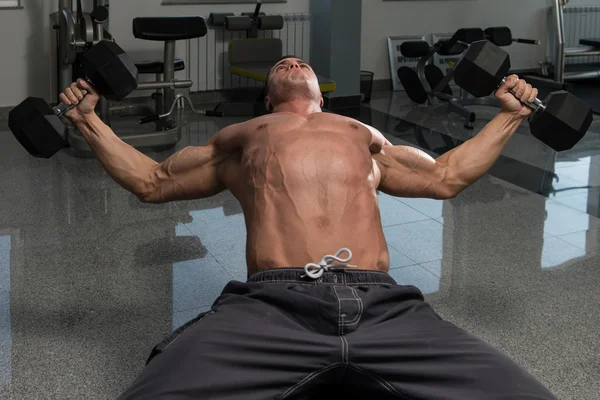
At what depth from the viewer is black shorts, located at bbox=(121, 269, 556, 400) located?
1.32m

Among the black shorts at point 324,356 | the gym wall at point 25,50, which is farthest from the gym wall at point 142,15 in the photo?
the black shorts at point 324,356

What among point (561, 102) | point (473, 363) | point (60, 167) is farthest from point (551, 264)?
point (60, 167)

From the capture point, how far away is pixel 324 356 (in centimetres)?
138

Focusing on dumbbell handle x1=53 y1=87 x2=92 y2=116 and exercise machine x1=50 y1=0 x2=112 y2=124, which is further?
exercise machine x1=50 y1=0 x2=112 y2=124

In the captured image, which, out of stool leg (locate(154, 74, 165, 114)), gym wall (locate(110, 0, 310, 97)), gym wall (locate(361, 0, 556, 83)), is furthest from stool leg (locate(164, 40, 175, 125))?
gym wall (locate(361, 0, 556, 83))

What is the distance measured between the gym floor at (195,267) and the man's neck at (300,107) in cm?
74

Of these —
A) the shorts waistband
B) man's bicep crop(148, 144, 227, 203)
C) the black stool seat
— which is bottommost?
the shorts waistband

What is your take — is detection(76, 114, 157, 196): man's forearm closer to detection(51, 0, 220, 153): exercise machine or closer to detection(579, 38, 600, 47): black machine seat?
detection(51, 0, 220, 153): exercise machine

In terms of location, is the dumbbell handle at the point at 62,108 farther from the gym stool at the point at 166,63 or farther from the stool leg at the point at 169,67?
the stool leg at the point at 169,67

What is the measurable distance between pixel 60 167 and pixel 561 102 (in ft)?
9.07

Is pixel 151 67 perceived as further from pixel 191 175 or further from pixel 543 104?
pixel 543 104

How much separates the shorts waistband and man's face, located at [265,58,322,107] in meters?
0.55

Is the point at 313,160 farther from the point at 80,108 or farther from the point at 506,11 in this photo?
the point at 506,11

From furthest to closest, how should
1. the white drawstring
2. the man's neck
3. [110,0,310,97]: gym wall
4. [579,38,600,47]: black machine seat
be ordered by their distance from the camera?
1. [579,38,600,47]: black machine seat
2. [110,0,310,97]: gym wall
3. the man's neck
4. the white drawstring
